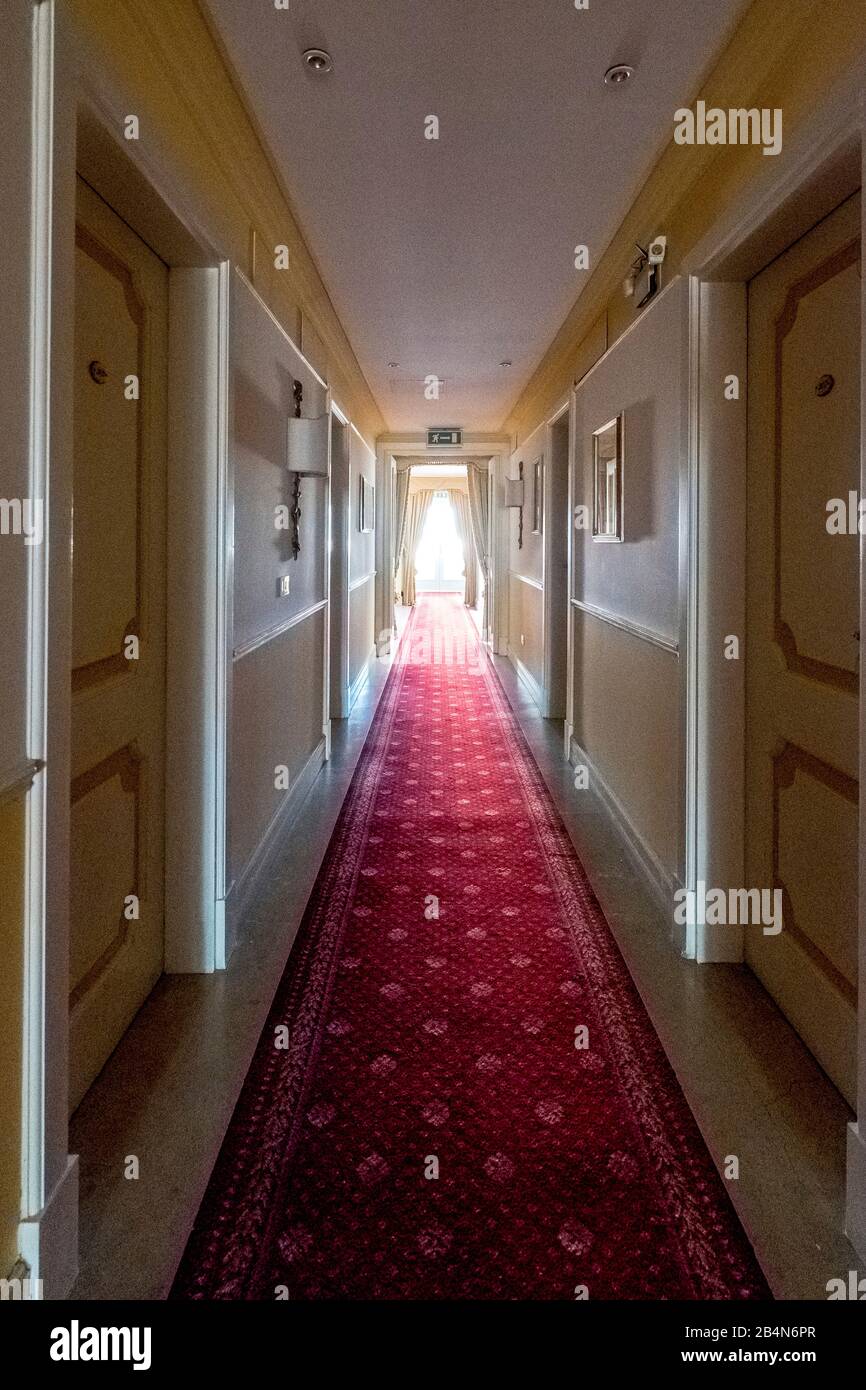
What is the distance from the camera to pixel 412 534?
18.8 metres

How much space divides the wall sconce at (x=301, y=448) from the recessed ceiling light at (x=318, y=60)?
4.43 feet

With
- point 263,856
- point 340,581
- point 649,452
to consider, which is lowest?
point 263,856

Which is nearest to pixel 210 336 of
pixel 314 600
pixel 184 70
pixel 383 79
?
pixel 184 70

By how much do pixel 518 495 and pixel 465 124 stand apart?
561 centimetres

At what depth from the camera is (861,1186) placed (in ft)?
5.03

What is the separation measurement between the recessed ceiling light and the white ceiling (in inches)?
1.0

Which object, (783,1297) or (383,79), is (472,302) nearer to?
(383,79)

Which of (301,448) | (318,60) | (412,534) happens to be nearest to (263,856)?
(301,448)

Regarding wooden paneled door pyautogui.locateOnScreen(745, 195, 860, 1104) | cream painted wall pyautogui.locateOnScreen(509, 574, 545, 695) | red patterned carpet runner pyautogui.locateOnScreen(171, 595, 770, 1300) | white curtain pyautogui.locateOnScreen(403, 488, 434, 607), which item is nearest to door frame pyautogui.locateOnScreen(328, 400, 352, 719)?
cream painted wall pyautogui.locateOnScreen(509, 574, 545, 695)

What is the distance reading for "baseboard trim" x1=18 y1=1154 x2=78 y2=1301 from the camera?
53.2 inches

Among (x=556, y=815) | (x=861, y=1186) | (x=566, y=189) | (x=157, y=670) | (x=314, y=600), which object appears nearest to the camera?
(x=861, y=1186)

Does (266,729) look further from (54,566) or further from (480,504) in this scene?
(480,504)

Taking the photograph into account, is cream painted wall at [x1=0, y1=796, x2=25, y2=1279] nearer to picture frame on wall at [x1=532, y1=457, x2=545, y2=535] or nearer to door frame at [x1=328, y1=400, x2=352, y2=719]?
door frame at [x1=328, y1=400, x2=352, y2=719]

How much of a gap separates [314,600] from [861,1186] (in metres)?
3.84
